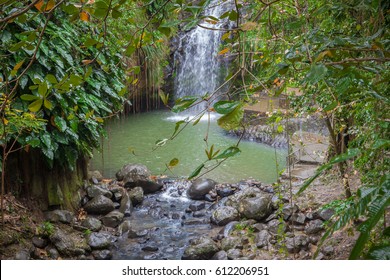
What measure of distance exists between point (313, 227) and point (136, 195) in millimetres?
2036

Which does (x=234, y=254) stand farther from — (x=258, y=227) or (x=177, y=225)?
(x=177, y=225)

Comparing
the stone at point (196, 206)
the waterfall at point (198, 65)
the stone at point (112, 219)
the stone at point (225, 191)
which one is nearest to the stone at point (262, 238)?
the stone at point (196, 206)

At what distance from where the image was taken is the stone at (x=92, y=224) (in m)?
3.48

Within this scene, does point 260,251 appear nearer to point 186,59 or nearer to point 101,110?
point 101,110

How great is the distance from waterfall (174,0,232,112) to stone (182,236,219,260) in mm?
6470

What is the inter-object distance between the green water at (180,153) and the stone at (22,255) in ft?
6.28

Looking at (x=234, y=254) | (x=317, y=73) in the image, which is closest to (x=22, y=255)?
(x=234, y=254)

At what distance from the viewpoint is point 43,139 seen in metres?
3.10

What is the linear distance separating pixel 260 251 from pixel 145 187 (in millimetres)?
1985

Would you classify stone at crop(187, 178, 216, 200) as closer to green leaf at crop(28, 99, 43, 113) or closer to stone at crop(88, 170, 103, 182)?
stone at crop(88, 170, 103, 182)

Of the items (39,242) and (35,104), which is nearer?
(35,104)

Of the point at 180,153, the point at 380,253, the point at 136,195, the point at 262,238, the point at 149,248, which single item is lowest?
the point at 149,248

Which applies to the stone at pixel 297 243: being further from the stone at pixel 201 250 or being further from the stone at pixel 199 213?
the stone at pixel 199 213

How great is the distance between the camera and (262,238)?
3.27 m
